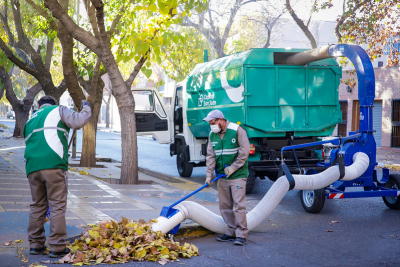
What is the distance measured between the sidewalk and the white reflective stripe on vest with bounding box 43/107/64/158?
1234 mm

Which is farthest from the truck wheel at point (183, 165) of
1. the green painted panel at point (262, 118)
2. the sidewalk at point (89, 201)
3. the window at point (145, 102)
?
the green painted panel at point (262, 118)

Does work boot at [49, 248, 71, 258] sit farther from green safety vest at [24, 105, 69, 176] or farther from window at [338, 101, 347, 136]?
window at [338, 101, 347, 136]

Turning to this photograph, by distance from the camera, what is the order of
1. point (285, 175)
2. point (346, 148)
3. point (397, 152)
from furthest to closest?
point (397, 152) → point (346, 148) → point (285, 175)

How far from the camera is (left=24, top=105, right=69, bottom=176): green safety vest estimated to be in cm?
534

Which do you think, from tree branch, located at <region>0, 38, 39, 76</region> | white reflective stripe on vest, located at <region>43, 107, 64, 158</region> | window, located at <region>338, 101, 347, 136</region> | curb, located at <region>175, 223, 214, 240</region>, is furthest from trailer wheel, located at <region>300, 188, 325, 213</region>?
window, located at <region>338, 101, 347, 136</region>

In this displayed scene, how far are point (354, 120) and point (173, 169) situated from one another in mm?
13998

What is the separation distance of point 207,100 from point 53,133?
22.5 feet

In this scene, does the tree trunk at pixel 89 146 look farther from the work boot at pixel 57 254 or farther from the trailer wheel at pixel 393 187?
the work boot at pixel 57 254

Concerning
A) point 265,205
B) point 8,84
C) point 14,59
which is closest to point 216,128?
point 265,205

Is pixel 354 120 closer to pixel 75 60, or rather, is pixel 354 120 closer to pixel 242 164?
pixel 75 60

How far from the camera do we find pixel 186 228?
6664mm

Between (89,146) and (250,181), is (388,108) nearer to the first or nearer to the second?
(89,146)

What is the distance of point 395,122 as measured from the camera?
2323 cm

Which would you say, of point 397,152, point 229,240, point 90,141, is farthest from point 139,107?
point 397,152
